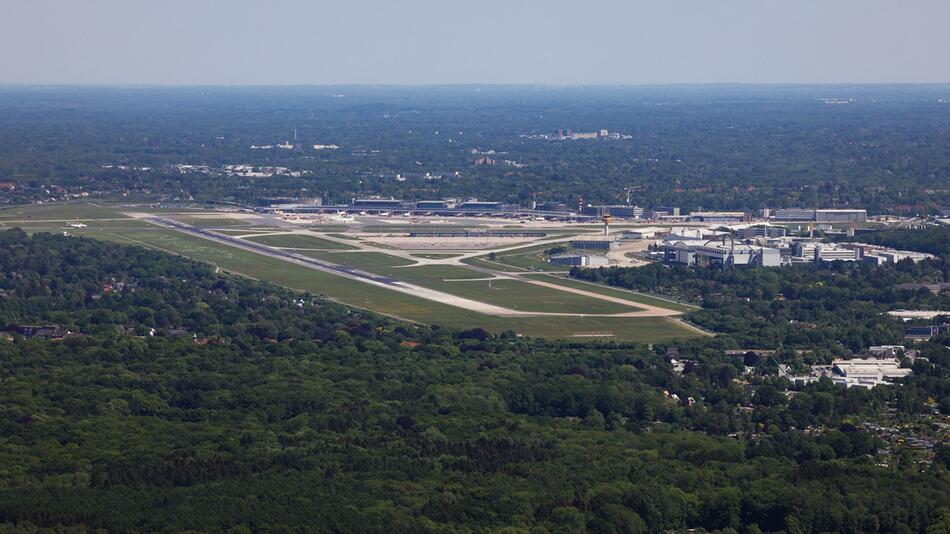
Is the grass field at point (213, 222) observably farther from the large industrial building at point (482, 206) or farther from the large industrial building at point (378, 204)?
the large industrial building at point (482, 206)

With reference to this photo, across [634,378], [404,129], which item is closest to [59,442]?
[634,378]

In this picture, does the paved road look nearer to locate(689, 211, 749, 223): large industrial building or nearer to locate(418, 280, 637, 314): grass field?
locate(418, 280, 637, 314): grass field

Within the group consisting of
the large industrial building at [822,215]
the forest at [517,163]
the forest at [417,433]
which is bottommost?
the forest at [517,163]

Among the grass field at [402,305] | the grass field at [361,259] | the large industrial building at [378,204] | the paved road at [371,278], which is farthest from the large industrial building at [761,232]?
the large industrial building at [378,204]

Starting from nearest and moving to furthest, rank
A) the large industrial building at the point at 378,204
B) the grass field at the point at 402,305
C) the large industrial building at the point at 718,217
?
the grass field at the point at 402,305 → the large industrial building at the point at 718,217 → the large industrial building at the point at 378,204

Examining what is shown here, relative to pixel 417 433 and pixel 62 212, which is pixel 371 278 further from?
pixel 62 212

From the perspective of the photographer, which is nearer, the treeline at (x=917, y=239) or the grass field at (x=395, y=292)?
the grass field at (x=395, y=292)

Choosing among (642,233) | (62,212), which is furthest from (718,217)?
(62,212)
